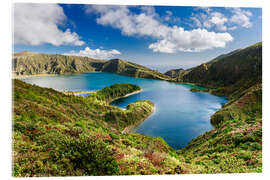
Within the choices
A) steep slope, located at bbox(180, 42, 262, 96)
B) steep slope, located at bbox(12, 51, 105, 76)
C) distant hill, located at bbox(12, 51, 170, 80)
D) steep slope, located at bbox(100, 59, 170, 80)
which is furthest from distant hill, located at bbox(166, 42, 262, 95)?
steep slope, located at bbox(12, 51, 105, 76)

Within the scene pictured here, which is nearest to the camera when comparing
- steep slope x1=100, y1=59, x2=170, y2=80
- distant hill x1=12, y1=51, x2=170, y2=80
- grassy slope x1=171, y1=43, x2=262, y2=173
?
grassy slope x1=171, y1=43, x2=262, y2=173

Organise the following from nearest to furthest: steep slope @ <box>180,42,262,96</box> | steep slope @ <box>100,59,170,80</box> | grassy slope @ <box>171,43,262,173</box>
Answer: grassy slope @ <box>171,43,262,173</box> → steep slope @ <box>180,42,262,96</box> → steep slope @ <box>100,59,170,80</box>

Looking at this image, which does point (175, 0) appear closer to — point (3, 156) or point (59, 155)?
point (59, 155)

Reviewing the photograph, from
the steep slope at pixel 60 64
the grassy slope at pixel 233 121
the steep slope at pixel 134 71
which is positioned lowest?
the grassy slope at pixel 233 121

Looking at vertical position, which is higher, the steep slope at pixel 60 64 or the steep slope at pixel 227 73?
the steep slope at pixel 60 64

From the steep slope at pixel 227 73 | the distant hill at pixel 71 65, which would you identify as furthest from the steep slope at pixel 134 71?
the steep slope at pixel 227 73

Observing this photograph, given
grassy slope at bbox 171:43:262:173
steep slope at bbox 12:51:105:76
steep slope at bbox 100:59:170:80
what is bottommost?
grassy slope at bbox 171:43:262:173

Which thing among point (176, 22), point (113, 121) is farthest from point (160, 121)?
point (176, 22)

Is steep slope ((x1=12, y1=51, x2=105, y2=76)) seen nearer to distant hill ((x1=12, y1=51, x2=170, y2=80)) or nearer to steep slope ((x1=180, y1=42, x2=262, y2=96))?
distant hill ((x1=12, y1=51, x2=170, y2=80))

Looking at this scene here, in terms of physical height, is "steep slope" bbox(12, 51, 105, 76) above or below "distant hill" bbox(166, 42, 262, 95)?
above

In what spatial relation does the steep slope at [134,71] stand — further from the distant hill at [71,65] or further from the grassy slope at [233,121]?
the grassy slope at [233,121]

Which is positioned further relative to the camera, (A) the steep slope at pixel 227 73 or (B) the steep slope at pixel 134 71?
(B) the steep slope at pixel 134 71
